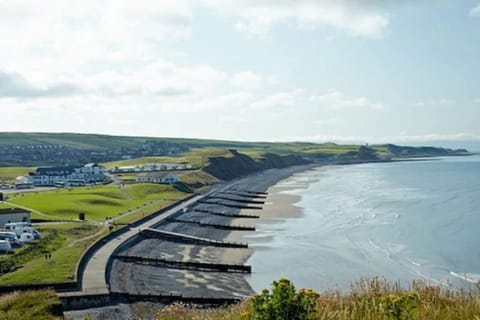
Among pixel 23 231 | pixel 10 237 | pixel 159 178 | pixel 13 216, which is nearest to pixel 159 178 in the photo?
pixel 159 178

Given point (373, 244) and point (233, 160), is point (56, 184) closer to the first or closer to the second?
point (233, 160)

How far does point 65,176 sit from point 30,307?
110699 millimetres

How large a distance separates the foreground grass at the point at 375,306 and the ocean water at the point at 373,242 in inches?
484

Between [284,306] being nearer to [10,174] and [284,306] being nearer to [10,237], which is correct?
[10,237]

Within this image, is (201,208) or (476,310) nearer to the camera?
(476,310)

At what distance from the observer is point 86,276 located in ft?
116

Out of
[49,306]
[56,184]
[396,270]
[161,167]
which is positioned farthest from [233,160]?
[49,306]

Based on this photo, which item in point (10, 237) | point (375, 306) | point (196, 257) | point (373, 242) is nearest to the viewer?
point (375, 306)

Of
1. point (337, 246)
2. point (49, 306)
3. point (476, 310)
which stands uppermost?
point (476, 310)

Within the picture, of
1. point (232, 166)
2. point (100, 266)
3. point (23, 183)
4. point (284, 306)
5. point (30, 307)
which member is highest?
point (284, 306)

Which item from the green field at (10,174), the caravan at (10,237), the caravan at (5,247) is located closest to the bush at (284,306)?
the caravan at (5,247)

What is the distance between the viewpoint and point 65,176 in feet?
398

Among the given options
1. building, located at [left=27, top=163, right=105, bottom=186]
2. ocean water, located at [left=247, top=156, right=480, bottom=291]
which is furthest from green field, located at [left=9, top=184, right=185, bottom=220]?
building, located at [left=27, top=163, right=105, bottom=186]

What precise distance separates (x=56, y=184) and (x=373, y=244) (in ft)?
249
